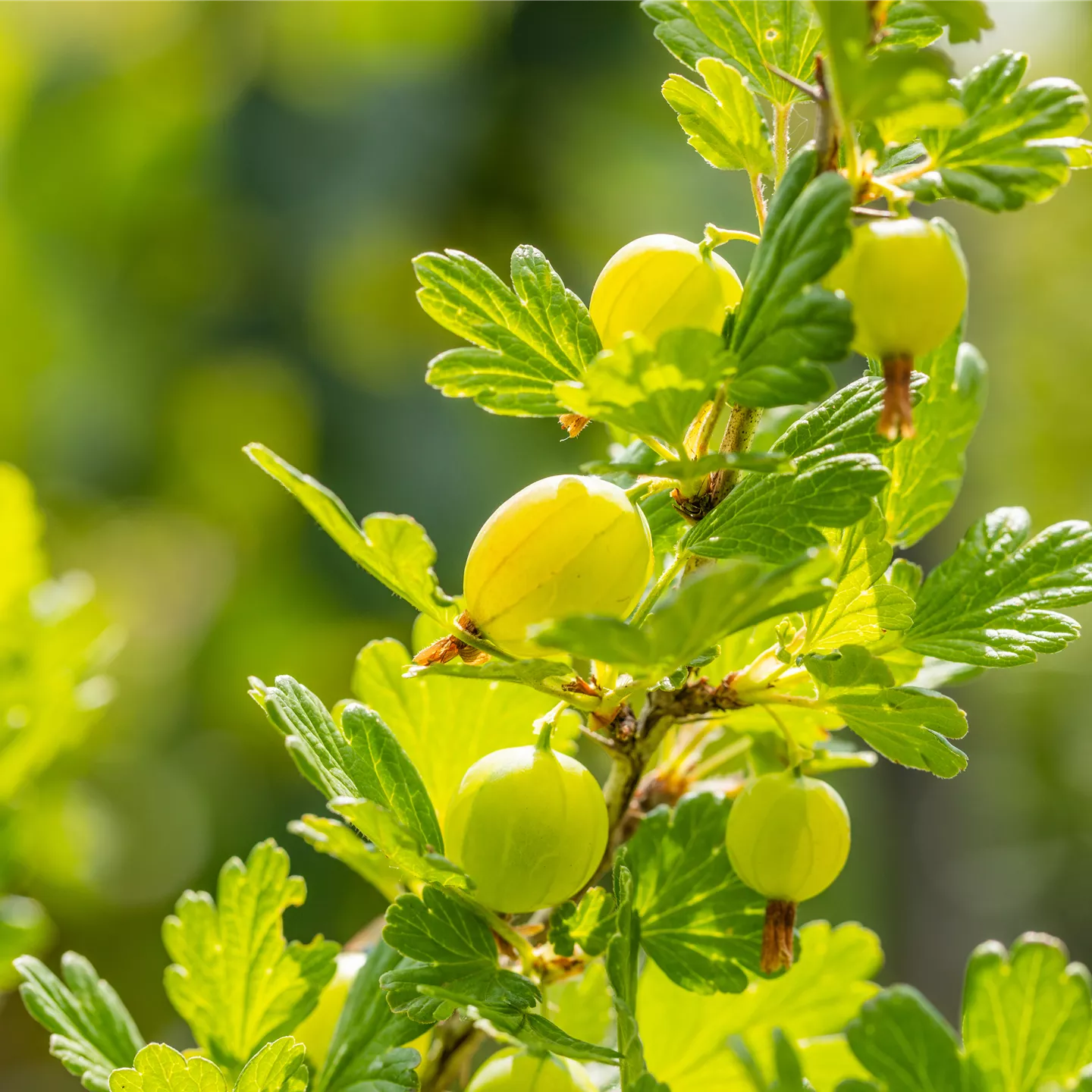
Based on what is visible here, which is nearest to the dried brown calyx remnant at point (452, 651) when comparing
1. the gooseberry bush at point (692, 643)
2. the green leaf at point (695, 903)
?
the gooseberry bush at point (692, 643)

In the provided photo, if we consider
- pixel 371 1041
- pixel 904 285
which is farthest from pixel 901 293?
pixel 371 1041

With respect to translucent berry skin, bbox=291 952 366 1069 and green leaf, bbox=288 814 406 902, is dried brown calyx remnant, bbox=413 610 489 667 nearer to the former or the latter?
green leaf, bbox=288 814 406 902

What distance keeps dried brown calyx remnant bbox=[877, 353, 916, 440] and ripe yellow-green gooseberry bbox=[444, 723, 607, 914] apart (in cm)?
16

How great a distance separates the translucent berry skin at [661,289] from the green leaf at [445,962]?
0.21m

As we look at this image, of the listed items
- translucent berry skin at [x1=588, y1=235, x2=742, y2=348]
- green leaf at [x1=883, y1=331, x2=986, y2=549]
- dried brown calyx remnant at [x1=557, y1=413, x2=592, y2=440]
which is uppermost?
translucent berry skin at [x1=588, y1=235, x2=742, y2=348]

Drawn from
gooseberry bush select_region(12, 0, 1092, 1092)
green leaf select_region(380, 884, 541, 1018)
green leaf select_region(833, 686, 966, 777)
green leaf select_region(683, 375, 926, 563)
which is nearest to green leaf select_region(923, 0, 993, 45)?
gooseberry bush select_region(12, 0, 1092, 1092)

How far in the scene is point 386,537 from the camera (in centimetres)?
34

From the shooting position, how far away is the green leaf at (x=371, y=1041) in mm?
401

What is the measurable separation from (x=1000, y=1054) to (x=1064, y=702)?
18.2 feet

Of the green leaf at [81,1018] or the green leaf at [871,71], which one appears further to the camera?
the green leaf at [81,1018]

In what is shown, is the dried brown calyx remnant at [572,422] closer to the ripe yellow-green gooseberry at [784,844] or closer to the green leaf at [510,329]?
the green leaf at [510,329]

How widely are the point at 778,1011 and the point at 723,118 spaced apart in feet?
1.26

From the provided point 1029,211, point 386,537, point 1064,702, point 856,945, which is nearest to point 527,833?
point 386,537

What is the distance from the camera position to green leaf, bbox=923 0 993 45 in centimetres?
31
